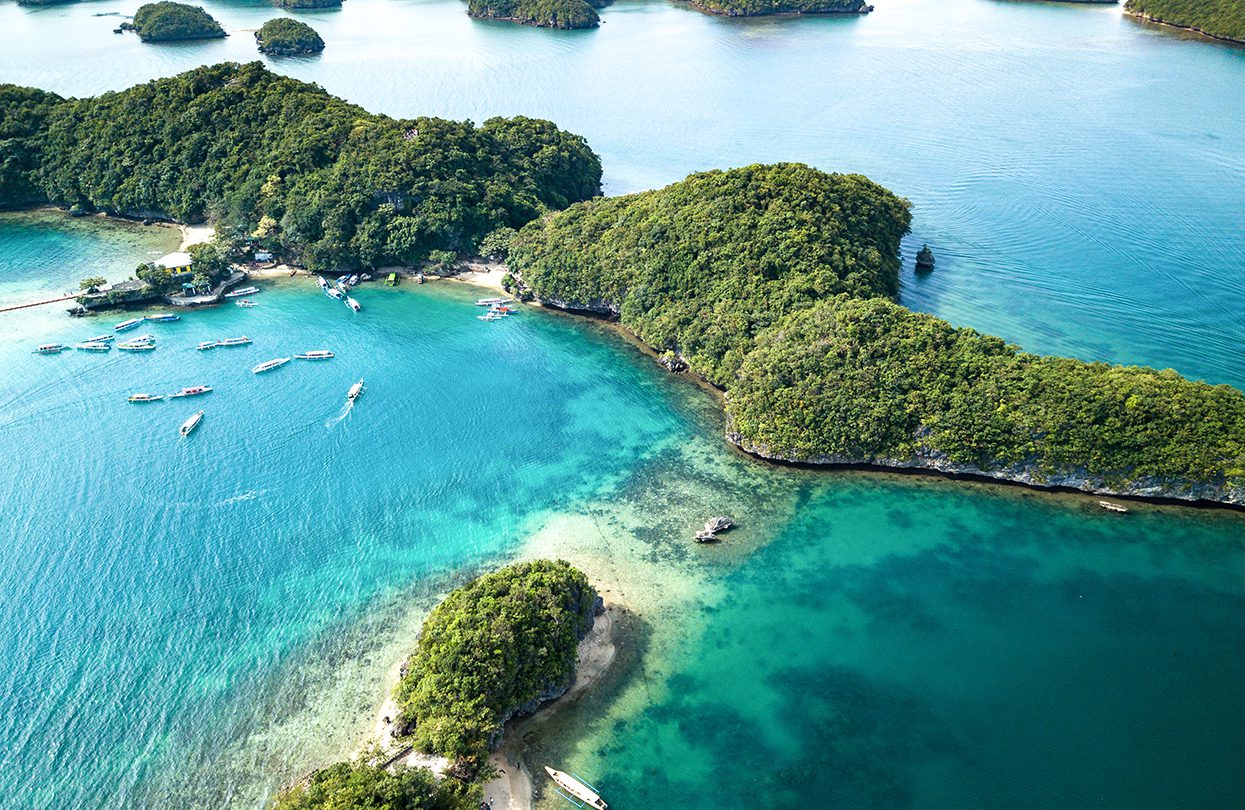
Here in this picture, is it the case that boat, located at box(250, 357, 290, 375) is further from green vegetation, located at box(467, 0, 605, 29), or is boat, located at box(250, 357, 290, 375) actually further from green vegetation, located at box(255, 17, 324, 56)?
green vegetation, located at box(467, 0, 605, 29)

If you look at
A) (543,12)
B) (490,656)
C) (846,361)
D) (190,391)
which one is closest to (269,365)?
(190,391)

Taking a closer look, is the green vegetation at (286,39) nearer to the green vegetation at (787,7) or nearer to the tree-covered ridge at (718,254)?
the green vegetation at (787,7)

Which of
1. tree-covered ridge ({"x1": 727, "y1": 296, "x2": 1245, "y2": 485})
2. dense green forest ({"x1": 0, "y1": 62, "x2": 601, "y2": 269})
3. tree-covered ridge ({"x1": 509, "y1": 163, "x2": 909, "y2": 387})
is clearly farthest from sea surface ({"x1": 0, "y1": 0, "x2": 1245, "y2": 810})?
dense green forest ({"x1": 0, "y1": 62, "x2": 601, "y2": 269})

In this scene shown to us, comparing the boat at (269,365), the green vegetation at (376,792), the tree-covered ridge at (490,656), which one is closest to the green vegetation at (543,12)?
the boat at (269,365)

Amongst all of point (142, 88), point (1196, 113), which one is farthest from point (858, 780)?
point (1196, 113)

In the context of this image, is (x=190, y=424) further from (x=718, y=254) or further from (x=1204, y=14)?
(x=1204, y=14)

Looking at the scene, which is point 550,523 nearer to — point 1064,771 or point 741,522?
point 741,522
